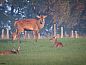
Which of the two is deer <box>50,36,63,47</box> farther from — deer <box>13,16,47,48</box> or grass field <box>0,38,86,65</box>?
deer <box>13,16,47,48</box>

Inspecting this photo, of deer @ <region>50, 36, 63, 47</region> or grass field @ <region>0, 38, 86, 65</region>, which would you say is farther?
deer @ <region>50, 36, 63, 47</region>

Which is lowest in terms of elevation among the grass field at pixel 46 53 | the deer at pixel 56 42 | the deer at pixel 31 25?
the grass field at pixel 46 53

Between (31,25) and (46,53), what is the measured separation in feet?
2.18

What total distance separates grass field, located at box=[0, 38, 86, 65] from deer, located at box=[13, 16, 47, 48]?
7.5 inches

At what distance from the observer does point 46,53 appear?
14.3ft

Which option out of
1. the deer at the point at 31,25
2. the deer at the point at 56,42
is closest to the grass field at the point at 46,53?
the deer at the point at 56,42

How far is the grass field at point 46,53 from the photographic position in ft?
12.6

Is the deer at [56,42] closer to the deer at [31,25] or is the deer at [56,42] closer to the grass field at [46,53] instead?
the grass field at [46,53]

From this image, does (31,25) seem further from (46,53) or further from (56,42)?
(46,53)

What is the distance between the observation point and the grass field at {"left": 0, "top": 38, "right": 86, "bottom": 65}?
12.6 ft

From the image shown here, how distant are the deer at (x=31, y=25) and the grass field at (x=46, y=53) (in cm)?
19

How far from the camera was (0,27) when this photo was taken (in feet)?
14.8

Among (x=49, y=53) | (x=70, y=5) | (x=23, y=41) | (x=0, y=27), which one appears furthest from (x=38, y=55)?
(x=70, y=5)

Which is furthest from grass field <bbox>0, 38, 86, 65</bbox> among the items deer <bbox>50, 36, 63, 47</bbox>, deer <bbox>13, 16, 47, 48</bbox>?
deer <bbox>13, 16, 47, 48</bbox>
